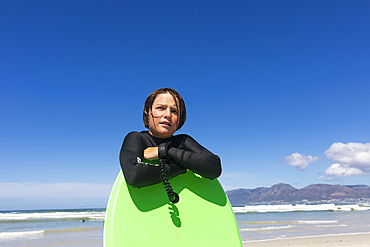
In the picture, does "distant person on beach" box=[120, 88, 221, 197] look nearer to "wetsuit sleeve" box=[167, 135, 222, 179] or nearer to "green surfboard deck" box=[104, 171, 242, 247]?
"wetsuit sleeve" box=[167, 135, 222, 179]

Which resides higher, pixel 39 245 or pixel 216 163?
pixel 216 163

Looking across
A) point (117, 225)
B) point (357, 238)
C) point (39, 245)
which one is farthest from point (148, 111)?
point (357, 238)

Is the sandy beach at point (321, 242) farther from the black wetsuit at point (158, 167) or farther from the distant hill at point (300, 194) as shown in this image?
the distant hill at point (300, 194)

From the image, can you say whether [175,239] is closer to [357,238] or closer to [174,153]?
[174,153]

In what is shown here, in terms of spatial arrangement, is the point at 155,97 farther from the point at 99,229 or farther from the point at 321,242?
the point at 99,229

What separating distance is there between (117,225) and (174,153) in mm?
469

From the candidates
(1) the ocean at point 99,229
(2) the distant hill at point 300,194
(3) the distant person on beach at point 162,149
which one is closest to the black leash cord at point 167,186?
(3) the distant person on beach at point 162,149

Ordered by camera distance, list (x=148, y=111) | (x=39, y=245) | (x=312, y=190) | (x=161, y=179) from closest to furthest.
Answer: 1. (x=161, y=179)
2. (x=148, y=111)
3. (x=39, y=245)
4. (x=312, y=190)

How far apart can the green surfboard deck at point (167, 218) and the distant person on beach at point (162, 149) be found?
0.14 m

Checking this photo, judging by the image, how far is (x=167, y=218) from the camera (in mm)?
1329

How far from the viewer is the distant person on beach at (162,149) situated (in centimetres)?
122

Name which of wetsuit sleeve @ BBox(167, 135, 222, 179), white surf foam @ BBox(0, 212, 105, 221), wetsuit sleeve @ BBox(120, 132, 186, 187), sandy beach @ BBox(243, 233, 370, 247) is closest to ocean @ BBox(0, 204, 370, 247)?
sandy beach @ BBox(243, 233, 370, 247)

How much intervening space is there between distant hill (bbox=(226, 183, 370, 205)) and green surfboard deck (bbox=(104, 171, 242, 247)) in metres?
127

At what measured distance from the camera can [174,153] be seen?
125 cm
